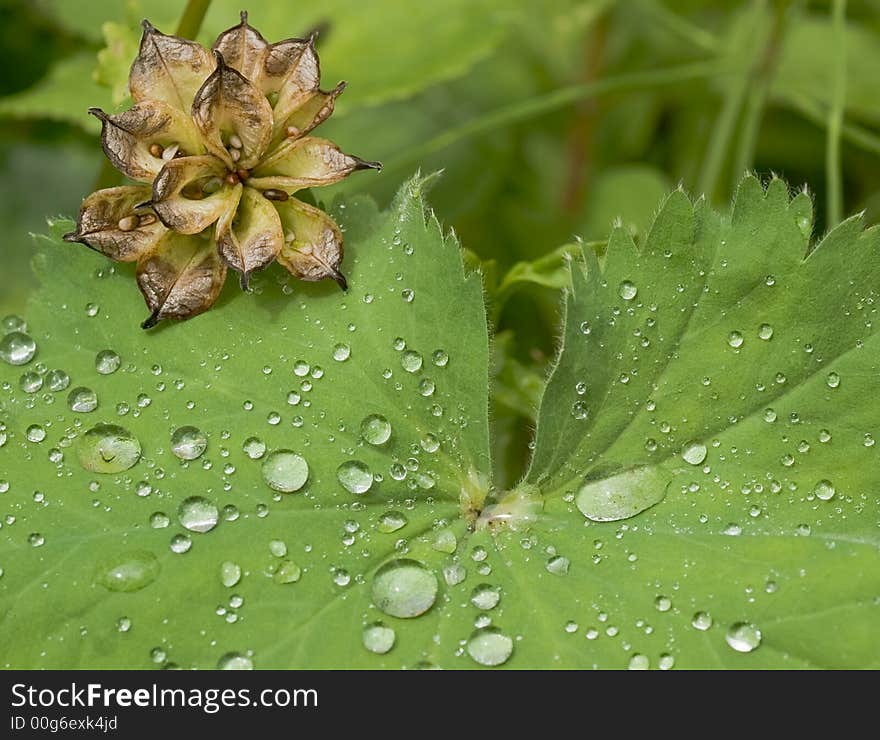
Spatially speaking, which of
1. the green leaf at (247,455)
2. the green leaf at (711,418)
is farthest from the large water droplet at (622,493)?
the green leaf at (247,455)

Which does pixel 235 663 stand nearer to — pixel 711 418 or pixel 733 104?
pixel 711 418

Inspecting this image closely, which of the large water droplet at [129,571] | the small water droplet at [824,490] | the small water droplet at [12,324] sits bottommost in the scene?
the large water droplet at [129,571]

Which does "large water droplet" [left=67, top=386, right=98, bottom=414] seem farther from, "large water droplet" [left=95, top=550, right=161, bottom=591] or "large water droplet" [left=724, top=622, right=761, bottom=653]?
"large water droplet" [left=724, top=622, right=761, bottom=653]

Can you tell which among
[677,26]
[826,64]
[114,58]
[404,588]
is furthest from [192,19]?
[826,64]

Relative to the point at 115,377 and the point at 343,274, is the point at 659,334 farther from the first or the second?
the point at 115,377

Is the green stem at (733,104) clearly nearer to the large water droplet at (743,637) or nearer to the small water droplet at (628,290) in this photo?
the small water droplet at (628,290)

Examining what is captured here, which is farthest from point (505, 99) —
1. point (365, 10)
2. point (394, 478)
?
point (394, 478)

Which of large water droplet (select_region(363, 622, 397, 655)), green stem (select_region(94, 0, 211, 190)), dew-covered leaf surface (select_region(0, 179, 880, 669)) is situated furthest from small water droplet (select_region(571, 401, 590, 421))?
green stem (select_region(94, 0, 211, 190))

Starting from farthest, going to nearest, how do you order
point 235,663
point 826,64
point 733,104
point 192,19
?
point 826,64 → point 733,104 → point 192,19 → point 235,663
